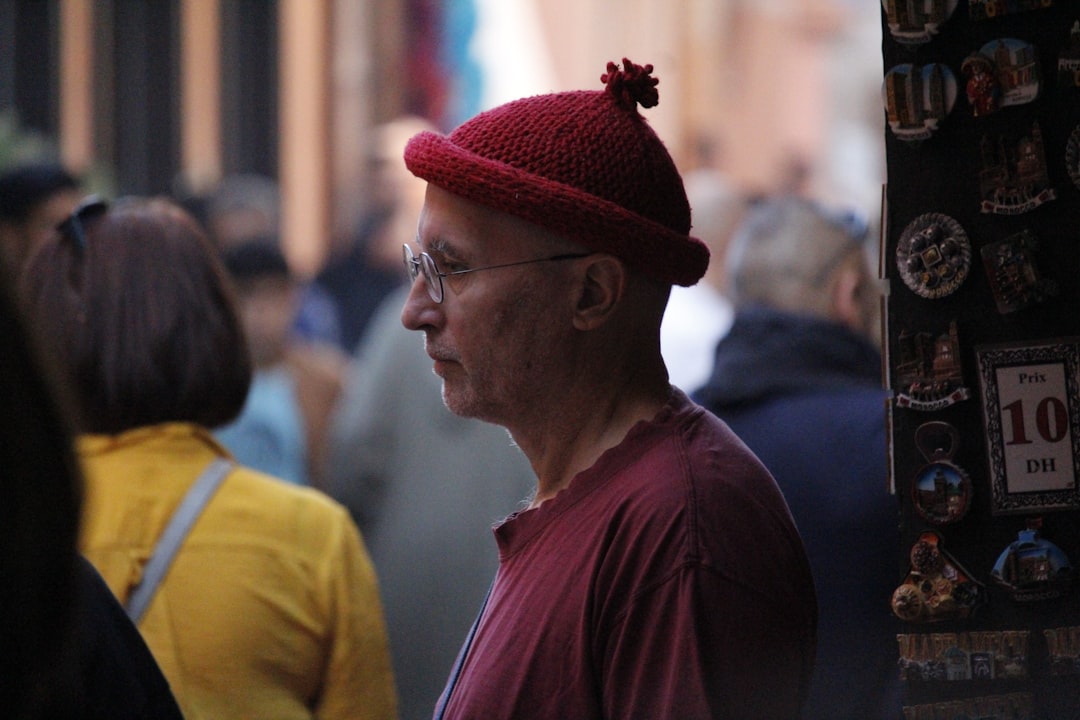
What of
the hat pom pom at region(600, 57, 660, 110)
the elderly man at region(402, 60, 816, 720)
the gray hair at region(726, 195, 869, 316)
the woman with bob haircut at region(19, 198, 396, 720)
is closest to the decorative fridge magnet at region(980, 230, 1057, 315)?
the elderly man at region(402, 60, 816, 720)

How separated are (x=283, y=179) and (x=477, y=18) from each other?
1.89m

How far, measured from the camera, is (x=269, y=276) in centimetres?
515

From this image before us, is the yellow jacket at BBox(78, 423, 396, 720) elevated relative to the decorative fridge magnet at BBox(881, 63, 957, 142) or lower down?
lower down

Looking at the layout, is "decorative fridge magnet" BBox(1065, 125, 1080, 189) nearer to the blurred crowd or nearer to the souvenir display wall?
the souvenir display wall

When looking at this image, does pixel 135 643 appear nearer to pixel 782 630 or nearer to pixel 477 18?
pixel 782 630

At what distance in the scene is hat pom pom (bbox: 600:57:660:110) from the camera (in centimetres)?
206

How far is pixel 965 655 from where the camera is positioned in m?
1.89

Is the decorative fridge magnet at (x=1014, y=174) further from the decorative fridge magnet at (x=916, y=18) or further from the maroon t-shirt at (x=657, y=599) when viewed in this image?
the maroon t-shirt at (x=657, y=599)

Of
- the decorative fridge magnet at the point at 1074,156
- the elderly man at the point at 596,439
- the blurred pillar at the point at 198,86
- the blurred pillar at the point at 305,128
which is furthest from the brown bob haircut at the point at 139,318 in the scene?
the blurred pillar at the point at 305,128

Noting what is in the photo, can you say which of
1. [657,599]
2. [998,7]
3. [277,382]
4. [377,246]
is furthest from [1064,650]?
[377,246]

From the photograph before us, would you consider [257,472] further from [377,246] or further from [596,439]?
[377,246]

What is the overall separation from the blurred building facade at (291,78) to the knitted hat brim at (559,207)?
720 centimetres

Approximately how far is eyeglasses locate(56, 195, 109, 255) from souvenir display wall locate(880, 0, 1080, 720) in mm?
1599

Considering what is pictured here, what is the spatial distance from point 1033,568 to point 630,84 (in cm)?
83
